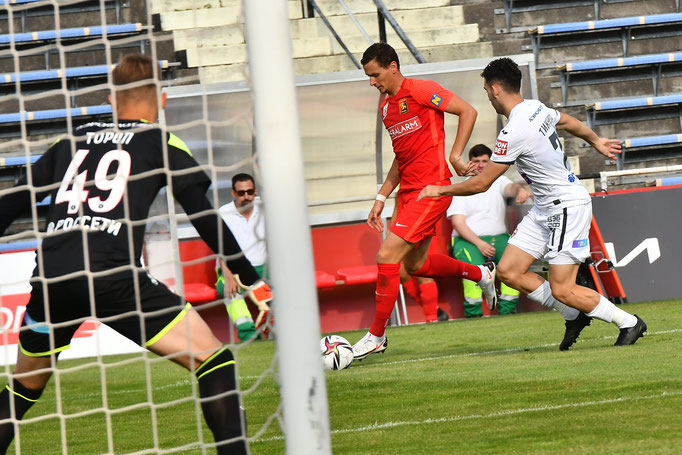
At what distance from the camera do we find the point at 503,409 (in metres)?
4.87

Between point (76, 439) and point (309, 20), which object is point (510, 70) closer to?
point (76, 439)

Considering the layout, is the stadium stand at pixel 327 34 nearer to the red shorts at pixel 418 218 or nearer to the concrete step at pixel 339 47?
the concrete step at pixel 339 47

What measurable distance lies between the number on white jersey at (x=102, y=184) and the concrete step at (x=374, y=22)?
1009cm

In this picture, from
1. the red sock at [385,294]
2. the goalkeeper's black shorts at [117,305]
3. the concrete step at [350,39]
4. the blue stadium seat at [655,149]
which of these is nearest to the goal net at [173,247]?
the goalkeeper's black shorts at [117,305]

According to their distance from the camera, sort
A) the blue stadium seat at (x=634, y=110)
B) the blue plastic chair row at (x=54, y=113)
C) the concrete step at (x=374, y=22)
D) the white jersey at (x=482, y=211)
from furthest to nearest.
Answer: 1. the concrete step at (x=374, y=22)
2. the blue stadium seat at (x=634, y=110)
3. the blue plastic chair row at (x=54, y=113)
4. the white jersey at (x=482, y=211)

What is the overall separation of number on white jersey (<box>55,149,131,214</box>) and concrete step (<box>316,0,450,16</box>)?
1054 centimetres

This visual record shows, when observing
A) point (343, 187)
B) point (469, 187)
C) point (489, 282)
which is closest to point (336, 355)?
point (469, 187)

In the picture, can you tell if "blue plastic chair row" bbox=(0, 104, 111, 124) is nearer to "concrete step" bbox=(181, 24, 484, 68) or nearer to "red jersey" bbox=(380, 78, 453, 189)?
"concrete step" bbox=(181, 24, 484, 68)

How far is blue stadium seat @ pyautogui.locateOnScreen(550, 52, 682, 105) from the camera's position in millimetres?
13375

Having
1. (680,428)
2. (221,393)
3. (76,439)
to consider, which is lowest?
(76,439)

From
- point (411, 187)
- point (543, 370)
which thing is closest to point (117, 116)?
point (543, 370)

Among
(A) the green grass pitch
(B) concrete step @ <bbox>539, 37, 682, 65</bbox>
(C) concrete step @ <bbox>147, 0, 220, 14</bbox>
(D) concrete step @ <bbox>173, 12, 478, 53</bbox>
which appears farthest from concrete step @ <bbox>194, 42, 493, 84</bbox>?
(A) the green grass pitch

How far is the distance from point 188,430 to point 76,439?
61 cm

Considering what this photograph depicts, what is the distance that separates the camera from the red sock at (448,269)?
8781 millimetres
